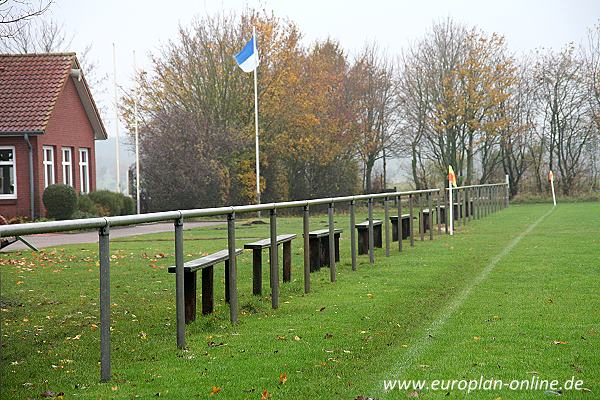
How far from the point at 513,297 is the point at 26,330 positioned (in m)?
5.66

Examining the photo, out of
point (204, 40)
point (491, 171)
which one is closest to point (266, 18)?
point (204, 40)

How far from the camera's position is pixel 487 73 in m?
52.3

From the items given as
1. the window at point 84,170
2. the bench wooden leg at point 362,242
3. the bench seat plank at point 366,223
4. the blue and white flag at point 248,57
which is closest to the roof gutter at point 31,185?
the window at point 84,170

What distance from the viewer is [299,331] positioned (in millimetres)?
8523

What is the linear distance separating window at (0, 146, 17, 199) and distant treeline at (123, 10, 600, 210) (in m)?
8.31

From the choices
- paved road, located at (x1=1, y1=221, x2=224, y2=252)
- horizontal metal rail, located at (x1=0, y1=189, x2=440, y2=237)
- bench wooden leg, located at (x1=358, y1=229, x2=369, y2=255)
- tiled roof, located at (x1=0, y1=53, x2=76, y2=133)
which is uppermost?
tiled roof, located at (x1=0, y1=53, x2=76, y2=133)

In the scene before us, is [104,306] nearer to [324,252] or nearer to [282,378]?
[282,378]

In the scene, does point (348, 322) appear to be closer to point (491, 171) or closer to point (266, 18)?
point (266, 18)

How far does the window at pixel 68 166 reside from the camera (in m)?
35.3

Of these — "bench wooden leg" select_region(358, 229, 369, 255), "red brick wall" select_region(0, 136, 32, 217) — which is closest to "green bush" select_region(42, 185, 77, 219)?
"red brick wall" select_region(0, 136, 32, 217)

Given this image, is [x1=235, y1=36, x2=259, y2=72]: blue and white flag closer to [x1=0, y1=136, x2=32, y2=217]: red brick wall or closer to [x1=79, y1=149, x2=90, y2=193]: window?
[x1=79, y1=149, x2=90, y2=193]: window

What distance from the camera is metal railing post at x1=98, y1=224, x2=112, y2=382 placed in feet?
21.4

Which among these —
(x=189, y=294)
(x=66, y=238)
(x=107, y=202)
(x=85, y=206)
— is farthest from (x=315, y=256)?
Answer: (x=107, y=202)

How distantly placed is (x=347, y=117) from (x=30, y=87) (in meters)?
22.5
